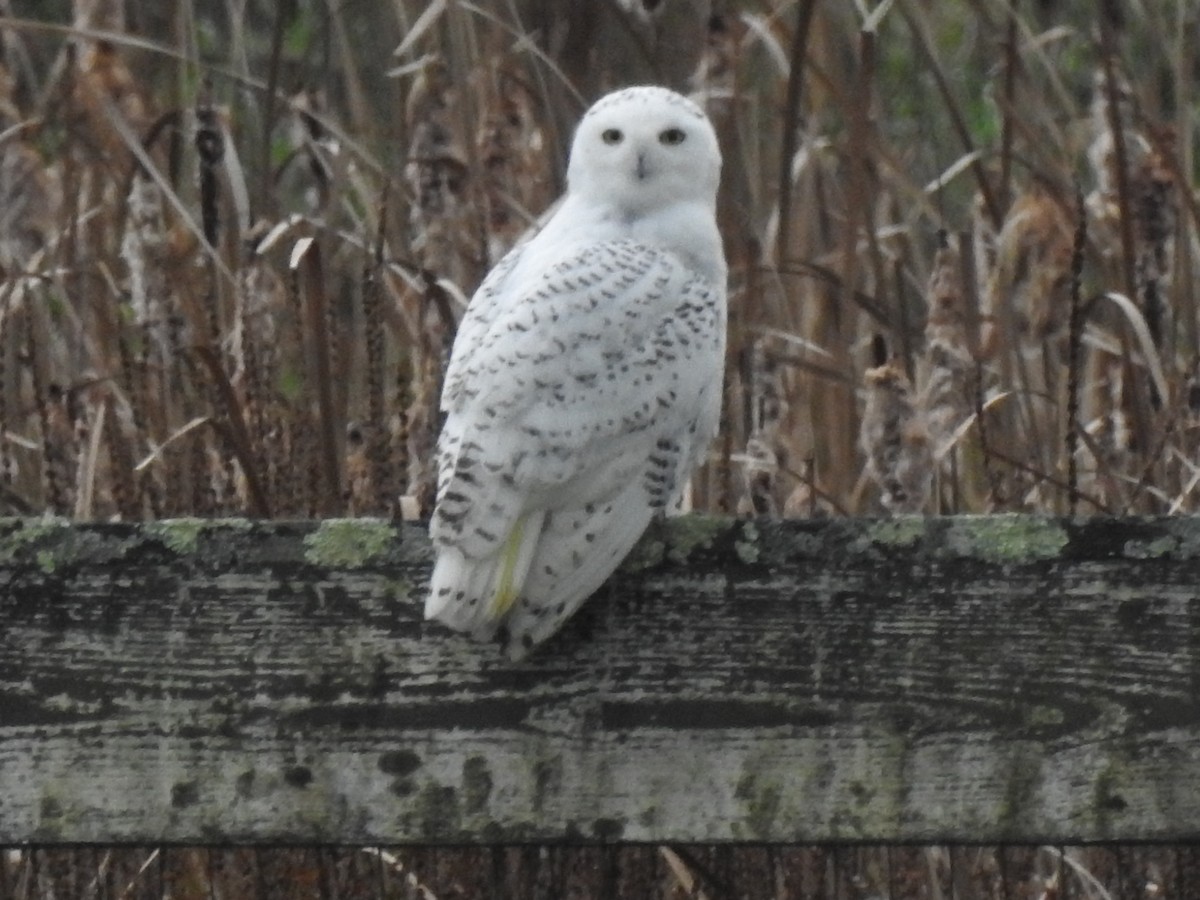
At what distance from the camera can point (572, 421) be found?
208 centimetres

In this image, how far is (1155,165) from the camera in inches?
113

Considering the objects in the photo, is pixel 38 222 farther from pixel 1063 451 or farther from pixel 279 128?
pixel 279 128

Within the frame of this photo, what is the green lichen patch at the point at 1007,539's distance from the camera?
5.16 ft

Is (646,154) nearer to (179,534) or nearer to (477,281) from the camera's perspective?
(477,281)

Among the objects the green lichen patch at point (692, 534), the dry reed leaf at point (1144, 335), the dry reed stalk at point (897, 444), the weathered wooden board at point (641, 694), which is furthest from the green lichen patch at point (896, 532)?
the dry reed leaf at point (1144, 335)

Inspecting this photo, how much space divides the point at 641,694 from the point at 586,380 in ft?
2.01

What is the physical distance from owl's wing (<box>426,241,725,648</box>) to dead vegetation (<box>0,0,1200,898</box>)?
122 millimetres

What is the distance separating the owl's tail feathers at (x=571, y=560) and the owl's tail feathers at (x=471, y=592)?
0.6 inches

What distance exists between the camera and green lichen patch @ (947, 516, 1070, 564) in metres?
1.57

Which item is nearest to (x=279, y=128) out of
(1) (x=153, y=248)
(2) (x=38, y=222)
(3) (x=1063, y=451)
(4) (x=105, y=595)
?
(2) (x=38, y=222)

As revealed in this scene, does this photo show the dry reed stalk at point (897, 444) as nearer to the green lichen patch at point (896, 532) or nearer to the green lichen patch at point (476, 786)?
the green lichen patch at point (896, 532)

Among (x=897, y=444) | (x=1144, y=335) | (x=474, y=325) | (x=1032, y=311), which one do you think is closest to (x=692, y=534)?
(x=474, y=325)

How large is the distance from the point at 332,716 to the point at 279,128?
4312mm

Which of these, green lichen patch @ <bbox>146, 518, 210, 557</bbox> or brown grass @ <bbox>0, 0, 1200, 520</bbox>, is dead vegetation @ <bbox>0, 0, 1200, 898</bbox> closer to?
brown grass @ <bbox>0, 0, 1200, 520</bbox>
